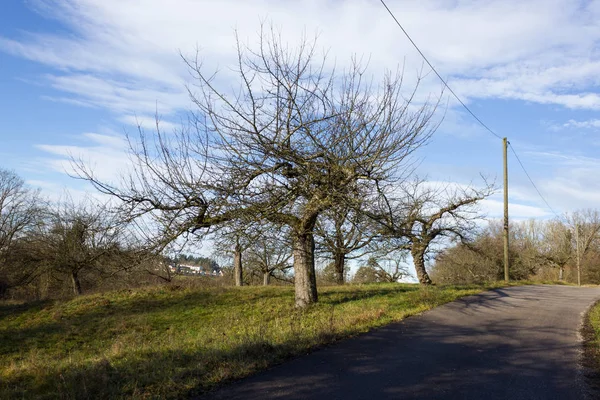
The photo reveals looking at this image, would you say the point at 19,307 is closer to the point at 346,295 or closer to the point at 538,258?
the point at 346,295

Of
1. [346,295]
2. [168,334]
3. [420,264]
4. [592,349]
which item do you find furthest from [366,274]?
[592,349]

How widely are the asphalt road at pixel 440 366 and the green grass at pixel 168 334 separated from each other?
0.57 m

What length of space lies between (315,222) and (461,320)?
4.84 metres

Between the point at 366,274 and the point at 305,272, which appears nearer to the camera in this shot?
the point at 305,272

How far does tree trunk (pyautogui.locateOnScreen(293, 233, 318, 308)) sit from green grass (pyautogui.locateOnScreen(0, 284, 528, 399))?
397 millimetres

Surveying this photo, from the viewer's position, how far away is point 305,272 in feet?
46.4

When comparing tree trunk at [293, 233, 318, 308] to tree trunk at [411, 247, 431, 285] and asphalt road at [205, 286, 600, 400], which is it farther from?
tree trunk at [411, 247, 431, 285]

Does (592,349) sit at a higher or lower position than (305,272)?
lower

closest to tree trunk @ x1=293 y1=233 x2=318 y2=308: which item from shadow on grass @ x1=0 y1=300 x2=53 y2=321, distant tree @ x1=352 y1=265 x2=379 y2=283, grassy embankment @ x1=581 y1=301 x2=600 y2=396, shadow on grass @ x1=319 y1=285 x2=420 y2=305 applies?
shadow on grass @ x1=319 y1=285 x2=420 y2=305

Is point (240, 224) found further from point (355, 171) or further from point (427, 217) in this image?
point (427, 217)

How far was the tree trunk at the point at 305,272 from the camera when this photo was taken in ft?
45.2

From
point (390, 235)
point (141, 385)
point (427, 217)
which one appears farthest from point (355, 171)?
point (427, 217)

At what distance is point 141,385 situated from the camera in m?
5.80

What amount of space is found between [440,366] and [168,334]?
29.9ft
